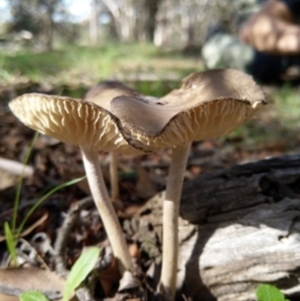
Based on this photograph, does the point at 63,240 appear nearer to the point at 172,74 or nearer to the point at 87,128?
the point at 87,128

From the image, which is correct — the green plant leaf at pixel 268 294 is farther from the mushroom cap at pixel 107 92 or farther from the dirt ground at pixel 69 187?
the mushroom cap at pixel 107 92

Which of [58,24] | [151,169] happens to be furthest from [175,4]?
[151,169]

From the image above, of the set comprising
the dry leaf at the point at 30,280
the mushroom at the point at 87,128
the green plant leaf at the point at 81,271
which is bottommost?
the dry leaf at the point at 30,280

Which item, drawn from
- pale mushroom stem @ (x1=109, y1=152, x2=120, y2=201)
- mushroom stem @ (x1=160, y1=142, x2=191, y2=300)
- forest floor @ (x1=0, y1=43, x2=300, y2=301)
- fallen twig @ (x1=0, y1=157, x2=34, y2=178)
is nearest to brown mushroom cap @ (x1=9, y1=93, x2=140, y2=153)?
mushroom stem @ (x1=160, y1=142, x2=191, y2=300)

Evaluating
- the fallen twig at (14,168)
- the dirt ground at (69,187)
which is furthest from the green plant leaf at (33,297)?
the fallen twig at (14,168)

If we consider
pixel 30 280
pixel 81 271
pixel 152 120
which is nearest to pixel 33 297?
pixel 81 271

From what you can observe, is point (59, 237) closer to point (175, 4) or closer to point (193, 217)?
point (193, 217)

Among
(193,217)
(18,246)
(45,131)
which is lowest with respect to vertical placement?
(18,246)
